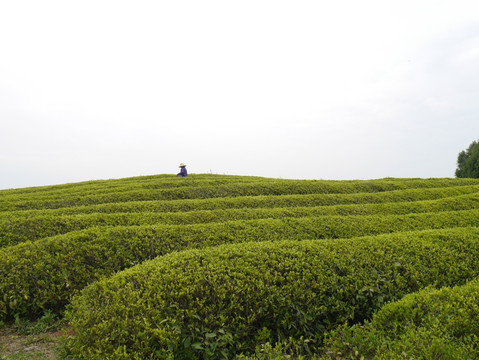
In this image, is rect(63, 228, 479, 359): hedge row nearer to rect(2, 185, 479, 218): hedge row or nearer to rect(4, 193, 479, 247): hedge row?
rect(4, 193, 479, 247): hedge row

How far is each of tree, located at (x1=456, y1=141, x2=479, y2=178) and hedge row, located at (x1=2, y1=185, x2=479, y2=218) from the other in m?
38.6

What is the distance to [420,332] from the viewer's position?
4.89 metres

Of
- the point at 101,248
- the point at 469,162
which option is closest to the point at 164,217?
the point at 101,248

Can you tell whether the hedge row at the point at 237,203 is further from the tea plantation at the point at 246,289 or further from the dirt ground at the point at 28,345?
the dirt ground at the point at 28,345

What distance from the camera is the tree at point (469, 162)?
4977 cm

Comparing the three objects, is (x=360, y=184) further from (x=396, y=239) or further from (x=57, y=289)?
(x=57, y=289)

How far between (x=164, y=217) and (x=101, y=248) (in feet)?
12.1

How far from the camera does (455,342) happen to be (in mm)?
4730

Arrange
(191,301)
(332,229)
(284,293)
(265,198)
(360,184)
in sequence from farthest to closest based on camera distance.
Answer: (360,184) → (265,198) → (332,229) → (284,293) → (191,301)

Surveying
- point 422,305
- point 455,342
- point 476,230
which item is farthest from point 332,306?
point 476,230

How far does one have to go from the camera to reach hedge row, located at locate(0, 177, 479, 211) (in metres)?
16.4

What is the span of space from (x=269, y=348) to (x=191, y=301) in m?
1.47

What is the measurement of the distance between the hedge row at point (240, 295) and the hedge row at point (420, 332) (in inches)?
23.2

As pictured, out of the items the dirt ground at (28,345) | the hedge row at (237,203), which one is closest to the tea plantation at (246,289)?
the dirt ground at (28,345)
